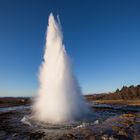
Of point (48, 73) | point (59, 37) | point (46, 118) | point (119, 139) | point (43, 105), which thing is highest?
point (59, 37)

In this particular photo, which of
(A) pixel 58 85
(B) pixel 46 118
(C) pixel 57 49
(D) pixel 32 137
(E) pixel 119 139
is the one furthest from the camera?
(C) pixel 57 49

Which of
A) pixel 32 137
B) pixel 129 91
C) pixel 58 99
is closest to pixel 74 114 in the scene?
pixel 58 99

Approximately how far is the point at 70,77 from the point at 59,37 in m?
7.90

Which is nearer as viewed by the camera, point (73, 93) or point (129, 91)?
point (73, 93)

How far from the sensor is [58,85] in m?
37.3

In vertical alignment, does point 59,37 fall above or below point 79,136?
above

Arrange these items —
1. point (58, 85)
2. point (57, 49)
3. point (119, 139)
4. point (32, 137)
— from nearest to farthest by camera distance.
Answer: point (119, 139) < point (32, 137) < point (58, 85) < point (57, 49)

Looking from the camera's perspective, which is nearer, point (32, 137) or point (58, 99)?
point (32, 137)

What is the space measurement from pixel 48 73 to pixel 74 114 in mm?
9265

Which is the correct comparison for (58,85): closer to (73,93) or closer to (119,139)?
(73,93)

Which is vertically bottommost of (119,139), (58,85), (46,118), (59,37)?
(119,139)

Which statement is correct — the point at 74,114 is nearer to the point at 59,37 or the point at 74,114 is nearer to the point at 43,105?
the point at 43,105

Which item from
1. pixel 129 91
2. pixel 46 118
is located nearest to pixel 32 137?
pixel 46 118

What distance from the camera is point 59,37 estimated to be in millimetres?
40750
